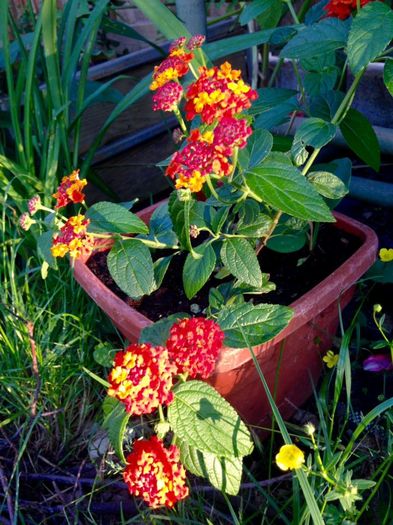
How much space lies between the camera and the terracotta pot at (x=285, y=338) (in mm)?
937

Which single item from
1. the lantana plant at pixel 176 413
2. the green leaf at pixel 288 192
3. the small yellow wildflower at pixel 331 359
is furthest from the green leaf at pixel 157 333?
the small yellow wildflower at pixel 331 359

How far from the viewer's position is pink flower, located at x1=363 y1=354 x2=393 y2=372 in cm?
112

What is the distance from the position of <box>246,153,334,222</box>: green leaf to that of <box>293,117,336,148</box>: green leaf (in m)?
0.07

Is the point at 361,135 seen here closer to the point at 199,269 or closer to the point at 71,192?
the point at 199,269

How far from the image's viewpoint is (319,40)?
898 mm

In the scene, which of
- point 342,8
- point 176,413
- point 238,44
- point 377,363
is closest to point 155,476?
point 176,413

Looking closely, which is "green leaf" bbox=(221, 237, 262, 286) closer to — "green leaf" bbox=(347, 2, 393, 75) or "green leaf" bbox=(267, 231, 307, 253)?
"green leaf" bbox=(267, 231, 307, 253)

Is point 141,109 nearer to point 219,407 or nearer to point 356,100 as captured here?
point 356,100

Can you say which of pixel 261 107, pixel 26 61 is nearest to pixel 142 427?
pixel 261 107

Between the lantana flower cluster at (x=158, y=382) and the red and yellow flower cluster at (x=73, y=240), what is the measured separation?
6.1 inches

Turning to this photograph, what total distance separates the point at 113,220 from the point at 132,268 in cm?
8

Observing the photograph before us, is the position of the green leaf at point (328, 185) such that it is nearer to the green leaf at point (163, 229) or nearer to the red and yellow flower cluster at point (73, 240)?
the green leaf at point (163, 229)

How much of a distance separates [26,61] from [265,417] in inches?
37.4

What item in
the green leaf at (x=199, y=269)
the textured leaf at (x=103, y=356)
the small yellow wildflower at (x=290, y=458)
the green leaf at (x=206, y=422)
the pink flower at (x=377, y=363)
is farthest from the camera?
the pink flower at (x=377, y=363)
